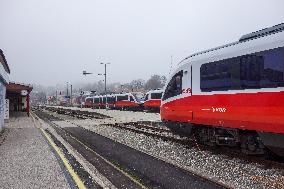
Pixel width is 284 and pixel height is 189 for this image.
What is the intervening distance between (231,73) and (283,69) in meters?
2.25

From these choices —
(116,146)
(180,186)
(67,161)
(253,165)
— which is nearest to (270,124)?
(253,165)

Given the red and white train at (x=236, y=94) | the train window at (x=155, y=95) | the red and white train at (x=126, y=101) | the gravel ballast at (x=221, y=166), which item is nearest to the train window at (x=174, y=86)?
the red and white train at (x=236, y=94)

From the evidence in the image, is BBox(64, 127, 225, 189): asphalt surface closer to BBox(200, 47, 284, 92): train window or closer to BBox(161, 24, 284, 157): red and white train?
BBox(161, 24, 284, 157): red and white train

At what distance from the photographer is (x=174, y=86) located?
15125 mm

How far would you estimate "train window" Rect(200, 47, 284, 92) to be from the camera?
9586mm

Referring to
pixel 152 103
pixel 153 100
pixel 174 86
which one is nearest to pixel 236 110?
pixel 174 86

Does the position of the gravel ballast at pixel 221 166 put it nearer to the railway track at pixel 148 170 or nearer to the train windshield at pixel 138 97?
the railway track at pixel 148 170

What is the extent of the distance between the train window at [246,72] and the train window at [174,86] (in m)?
1.67

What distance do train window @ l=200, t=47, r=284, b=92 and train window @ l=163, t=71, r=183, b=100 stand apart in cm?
167

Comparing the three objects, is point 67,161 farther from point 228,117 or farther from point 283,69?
point 283,69

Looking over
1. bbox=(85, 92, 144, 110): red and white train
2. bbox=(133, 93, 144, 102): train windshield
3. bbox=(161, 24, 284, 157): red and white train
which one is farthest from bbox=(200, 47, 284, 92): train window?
bbox=(133, 93, 144, 102): train windshield

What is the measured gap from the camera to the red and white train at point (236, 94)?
9625mm

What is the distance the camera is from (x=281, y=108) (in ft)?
30.3

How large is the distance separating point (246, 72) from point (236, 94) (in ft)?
2.54
